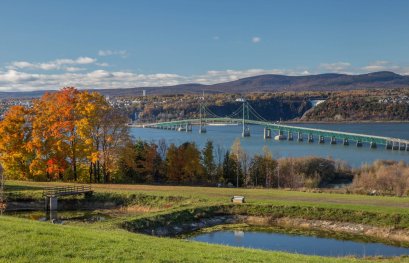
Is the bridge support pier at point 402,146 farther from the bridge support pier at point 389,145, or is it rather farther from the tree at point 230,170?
the tree at point 230,170

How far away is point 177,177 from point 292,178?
51.2 feet

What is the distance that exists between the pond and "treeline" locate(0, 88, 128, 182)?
2200 cm

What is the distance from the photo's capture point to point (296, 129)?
518ft

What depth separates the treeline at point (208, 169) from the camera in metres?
55.3

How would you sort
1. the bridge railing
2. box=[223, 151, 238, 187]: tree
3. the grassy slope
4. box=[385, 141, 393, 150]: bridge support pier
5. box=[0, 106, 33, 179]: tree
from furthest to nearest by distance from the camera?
box=[385, 141, 393, 150]: bridge support pier, box=[223, 151, 238, 187]: tree, box=[0, 106, 33, 179]: tree, the bridge railing, the grassy slope

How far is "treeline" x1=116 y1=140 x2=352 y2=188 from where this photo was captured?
182 feet

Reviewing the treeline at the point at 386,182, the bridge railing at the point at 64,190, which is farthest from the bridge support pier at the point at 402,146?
the bridge railing at the point at 64,190

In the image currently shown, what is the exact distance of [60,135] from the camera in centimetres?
4912

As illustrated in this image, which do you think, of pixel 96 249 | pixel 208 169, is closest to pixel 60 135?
pixel 208 169

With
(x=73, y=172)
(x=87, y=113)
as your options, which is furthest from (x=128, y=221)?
(x=73, y=172)

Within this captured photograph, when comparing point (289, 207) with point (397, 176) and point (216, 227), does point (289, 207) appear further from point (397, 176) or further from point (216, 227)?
point (397, 176)

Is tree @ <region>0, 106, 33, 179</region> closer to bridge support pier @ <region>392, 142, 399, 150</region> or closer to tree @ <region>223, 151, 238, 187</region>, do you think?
tree @ <region>223, 151, 238, 187</region>

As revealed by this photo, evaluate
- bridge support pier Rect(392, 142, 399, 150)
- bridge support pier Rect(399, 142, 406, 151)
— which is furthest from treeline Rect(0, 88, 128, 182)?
bridge support pier Rect(399, 142, 406, 151)

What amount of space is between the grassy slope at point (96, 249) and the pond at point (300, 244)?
32.3 feet
